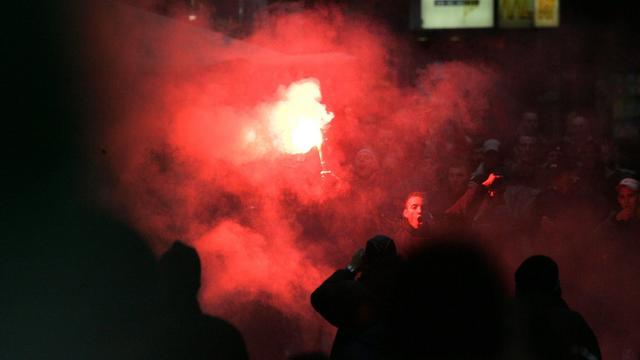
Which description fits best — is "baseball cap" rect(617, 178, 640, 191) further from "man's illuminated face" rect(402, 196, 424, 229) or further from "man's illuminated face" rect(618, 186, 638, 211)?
"man's illuminated face" rect(402, 196, 424, 229)

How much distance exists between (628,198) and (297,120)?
2.31m

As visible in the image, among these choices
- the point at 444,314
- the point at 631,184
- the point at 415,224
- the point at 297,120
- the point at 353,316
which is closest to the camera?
the point at 353,316

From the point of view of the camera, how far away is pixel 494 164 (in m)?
6.33

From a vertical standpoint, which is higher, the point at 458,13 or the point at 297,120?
the point at 458,13

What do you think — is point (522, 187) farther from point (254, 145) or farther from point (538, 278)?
point (538, 278)

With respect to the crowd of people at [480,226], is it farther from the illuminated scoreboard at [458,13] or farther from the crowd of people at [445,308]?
the illuminated scoreboard at [458,13]

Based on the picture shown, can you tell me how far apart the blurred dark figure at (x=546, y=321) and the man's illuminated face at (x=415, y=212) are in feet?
5.87

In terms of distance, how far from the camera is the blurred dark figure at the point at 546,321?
3.69 m

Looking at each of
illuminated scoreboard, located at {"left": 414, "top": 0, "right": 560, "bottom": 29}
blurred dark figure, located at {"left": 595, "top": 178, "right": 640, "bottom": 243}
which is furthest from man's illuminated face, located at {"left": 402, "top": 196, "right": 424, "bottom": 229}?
illuminated scoreboard, located at {"left": 414, "top": 0, "right": 560, "bottom": 29}

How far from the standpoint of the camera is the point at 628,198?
232 inches

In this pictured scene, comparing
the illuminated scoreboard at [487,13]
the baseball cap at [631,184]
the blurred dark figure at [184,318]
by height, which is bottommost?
the blurred dark figure at [184,318]

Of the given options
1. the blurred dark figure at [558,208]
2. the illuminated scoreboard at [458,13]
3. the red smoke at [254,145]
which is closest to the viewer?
the red smoke at [254,145]

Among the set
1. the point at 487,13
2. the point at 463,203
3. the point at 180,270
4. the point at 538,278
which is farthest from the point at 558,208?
the point at 487,13

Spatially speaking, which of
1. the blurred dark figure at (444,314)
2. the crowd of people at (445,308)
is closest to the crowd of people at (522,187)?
the crowd of people at (445,308)
